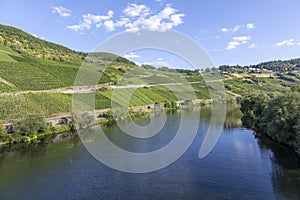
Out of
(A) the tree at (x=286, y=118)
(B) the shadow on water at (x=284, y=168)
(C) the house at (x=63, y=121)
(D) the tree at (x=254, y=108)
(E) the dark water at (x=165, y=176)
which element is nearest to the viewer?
(E) the dark water at (x=165, y=176)

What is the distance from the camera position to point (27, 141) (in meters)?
38.5

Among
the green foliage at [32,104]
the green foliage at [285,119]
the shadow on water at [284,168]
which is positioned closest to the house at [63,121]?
the green foliage at [32,104]

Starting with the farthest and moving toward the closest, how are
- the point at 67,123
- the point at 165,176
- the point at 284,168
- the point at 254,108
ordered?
the point at 67,123 → the point at 254,108 → the point at 284,168 → the point at 165,176

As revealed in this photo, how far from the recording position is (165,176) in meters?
23.4

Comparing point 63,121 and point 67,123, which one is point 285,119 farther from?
point 63,121

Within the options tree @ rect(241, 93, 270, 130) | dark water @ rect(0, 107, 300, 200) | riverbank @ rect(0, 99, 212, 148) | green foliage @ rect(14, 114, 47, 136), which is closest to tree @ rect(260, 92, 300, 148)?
dark water @ rect(0, 107, 300, 200)

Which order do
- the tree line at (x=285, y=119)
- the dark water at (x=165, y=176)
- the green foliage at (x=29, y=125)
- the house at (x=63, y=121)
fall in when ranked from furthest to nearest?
1. the house at (x=63, y=121)
2. the green foliage at (x=29, y=125)
3. the tree line at (x=285, y=119)
4. the dark water at (x=165, y=176)

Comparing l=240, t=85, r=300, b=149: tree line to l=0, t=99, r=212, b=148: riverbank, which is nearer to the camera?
l=240, t=85, r=300, b=149: tree line

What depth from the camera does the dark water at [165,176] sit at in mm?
20156

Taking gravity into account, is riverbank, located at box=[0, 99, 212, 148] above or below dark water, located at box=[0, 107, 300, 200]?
above

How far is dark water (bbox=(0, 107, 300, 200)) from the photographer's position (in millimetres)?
20156

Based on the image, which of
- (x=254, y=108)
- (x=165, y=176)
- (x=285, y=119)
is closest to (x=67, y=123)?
(x=165, y=176)

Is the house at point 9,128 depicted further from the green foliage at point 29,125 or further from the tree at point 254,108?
the tree at point 254,108

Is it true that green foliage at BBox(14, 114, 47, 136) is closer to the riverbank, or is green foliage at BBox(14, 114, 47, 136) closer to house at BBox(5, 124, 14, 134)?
the riverbank
